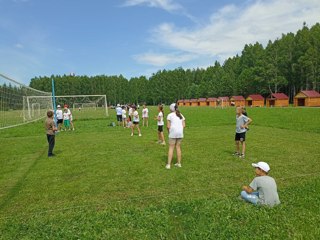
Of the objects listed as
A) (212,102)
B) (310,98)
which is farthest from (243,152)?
(212,102)

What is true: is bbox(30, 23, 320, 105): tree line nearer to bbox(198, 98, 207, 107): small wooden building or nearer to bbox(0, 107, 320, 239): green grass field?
bbox(198, 98, 207, 107): small wooden building

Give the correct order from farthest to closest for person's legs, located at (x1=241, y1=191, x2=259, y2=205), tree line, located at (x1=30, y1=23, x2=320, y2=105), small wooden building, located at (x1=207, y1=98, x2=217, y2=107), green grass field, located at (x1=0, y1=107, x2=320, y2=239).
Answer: small wooden building, located at (x1=207, y1=98, x2=217, y2=107), tree line, located at (x1=30, y1=23, x2=320, y2=105), person's legs, located at (x1=241, y1=191, x2=259, y2=205), green grass field, located at (x1=0, y1=107, x2=320, y2=239)

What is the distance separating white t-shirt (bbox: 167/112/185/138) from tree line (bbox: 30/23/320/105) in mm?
59831

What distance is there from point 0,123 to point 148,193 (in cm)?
1182

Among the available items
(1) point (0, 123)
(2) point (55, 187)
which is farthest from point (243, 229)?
(1) point (0, 123)

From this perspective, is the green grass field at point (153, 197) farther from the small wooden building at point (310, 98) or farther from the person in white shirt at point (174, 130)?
the small wooden building at point (310, 98)

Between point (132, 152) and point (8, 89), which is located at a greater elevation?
point (8, 89)

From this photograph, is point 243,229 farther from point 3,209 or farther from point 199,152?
point 199,152

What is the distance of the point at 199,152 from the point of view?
984cm

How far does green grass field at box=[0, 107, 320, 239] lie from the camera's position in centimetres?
407

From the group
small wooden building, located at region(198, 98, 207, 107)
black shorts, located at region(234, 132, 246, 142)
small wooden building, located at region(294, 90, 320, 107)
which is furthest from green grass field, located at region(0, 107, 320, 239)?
small wooden building, located at region(198, 98, 207, 107)

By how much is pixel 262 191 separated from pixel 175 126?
3.28 m

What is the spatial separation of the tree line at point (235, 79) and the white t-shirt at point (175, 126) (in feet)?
196

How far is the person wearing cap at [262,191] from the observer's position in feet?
15.6
